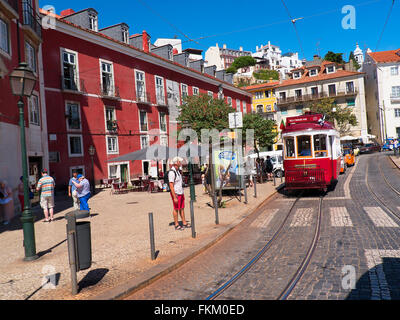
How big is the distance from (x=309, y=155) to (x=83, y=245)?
435 inches

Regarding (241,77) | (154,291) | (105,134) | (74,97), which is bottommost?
(154,291)

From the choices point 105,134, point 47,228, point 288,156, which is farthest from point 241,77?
point 47,228

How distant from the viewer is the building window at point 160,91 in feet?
101

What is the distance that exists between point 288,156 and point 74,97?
613 inches

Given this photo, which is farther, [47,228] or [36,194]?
[36,194]

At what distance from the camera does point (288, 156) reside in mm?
14453

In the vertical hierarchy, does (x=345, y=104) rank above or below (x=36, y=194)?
above

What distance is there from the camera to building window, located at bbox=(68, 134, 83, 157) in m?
22.7

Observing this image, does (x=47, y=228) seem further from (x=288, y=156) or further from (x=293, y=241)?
(x=288, y=156)

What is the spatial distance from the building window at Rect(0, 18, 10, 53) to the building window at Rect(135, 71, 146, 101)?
14.8 metres

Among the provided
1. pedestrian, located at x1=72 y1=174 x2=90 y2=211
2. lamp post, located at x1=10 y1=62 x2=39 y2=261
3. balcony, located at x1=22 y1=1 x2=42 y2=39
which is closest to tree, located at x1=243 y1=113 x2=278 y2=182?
balcony, located at x1=22 y1=1 x2=42 y2=39

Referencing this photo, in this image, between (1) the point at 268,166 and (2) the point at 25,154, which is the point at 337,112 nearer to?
(1) the point at 268,166
